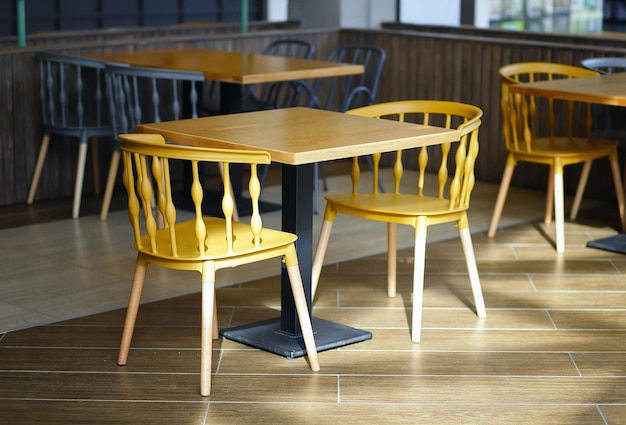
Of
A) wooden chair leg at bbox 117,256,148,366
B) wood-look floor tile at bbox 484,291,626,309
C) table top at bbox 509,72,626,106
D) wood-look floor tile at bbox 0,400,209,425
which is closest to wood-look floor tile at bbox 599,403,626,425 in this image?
wood-look floor tile at bbox 484,291,626,309

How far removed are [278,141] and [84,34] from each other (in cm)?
359

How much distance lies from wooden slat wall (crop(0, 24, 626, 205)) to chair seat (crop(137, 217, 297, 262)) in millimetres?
2512

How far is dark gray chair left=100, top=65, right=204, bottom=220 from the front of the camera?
16.1 feet

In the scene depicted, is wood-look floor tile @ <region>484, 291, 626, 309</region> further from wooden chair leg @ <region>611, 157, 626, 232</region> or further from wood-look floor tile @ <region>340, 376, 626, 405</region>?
wooden chair leg @ <region>611, 157, 626, 232</region>

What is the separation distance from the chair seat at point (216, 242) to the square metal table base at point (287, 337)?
0.39 m

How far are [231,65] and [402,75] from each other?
5.46 feet

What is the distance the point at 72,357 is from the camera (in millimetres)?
3406

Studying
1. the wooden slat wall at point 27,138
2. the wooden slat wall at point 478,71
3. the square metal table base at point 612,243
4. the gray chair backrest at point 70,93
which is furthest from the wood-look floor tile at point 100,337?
the wooden slat wall at point 478,71

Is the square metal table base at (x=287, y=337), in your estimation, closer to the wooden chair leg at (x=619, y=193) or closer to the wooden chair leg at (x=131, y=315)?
the wooden chair leg at (x=131, y=315)

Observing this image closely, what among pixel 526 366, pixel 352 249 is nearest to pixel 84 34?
pixel 352 249

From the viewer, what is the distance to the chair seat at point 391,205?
360 centimetres

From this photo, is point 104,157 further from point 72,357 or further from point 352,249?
point 72,357

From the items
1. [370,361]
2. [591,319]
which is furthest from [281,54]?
[370,361]

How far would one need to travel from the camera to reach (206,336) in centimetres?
305
